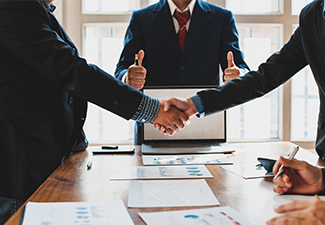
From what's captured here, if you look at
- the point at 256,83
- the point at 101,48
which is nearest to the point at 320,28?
the point at 256,83

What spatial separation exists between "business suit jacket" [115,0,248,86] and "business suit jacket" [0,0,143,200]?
75 centimetres

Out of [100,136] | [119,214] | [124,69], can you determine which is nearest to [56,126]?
[119,214]

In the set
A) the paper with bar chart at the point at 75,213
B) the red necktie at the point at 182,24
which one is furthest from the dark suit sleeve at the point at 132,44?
the paper with bar chart at the point at 75,213

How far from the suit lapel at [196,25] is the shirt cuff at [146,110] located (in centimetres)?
65

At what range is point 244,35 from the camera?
290 cm

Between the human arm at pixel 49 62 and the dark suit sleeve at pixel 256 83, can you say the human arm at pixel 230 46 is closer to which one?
the dark suit sleeve at pixel 256 83

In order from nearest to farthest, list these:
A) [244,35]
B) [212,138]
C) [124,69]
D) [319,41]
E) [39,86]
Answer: [39,86]
[319,41]
[212,138]
[124,69]
[244,35]

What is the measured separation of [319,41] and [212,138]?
2.47 ft

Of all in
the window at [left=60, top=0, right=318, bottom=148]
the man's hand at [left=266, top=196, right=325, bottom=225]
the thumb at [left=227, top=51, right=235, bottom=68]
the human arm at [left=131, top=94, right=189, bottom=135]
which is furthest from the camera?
the window at [left=60, top=0, right=318, bottom=148]

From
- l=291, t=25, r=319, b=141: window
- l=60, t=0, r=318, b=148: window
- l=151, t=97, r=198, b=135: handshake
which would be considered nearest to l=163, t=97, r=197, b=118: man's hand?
l=151, t=97, r=198, b=135: handshake

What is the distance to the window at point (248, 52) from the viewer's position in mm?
2766

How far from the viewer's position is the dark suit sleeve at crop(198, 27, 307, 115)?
4.86 feet

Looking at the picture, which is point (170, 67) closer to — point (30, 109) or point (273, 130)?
point (30, 109)

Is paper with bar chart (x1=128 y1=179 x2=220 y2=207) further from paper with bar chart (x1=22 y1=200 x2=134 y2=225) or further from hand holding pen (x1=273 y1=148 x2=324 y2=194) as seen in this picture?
hand holding pen (x1=273 y1=148 x2=324 y2=194)
